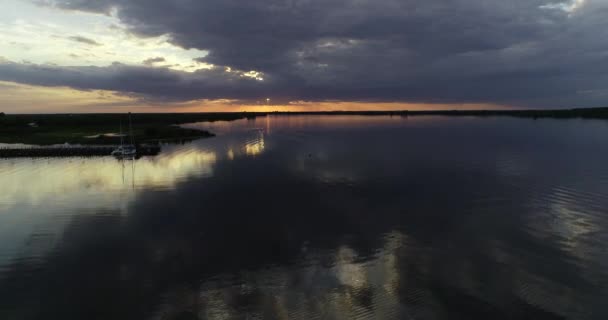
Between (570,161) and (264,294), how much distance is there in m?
67.9

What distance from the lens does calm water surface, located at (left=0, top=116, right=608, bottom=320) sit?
18359 millimetres

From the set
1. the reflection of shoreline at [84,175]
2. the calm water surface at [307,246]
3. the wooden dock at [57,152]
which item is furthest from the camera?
the wooden dock at [57,152]

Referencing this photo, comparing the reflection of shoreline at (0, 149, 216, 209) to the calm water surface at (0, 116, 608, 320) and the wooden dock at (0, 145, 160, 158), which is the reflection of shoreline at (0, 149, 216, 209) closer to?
the calm water surface at (0, 116, 608, 320)

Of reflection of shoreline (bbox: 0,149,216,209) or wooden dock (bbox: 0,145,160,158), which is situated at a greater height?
wooden dock (bbox: 0,145,160,158)

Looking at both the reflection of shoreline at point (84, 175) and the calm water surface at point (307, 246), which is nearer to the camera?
the calm water surface at point (307, 246)

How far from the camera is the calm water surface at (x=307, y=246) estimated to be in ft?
60.2

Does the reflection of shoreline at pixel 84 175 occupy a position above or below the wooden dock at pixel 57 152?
below

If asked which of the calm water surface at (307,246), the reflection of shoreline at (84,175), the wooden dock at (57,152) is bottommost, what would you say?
the calm water surface at (307,246)

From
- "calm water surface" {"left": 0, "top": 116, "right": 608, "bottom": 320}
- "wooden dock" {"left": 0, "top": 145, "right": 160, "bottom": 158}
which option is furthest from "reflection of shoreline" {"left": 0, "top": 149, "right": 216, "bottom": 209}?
"wooden dock" {"left": 0, "top": 145, "right": 160, "bottom": 158}

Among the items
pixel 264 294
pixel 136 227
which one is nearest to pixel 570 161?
pixel 264 294

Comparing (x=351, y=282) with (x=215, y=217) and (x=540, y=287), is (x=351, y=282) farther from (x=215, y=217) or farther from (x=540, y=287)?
(x=215, y=217)

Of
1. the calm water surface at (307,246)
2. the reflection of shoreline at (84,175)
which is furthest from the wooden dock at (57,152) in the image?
the calm water surface at (307,246)

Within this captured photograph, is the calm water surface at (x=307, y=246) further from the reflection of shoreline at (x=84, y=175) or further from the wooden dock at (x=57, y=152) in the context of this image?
the wooden dock at (x=57, y=152)

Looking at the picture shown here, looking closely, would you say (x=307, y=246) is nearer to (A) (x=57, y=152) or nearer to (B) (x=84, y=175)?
(B) (x=84, y=175)
